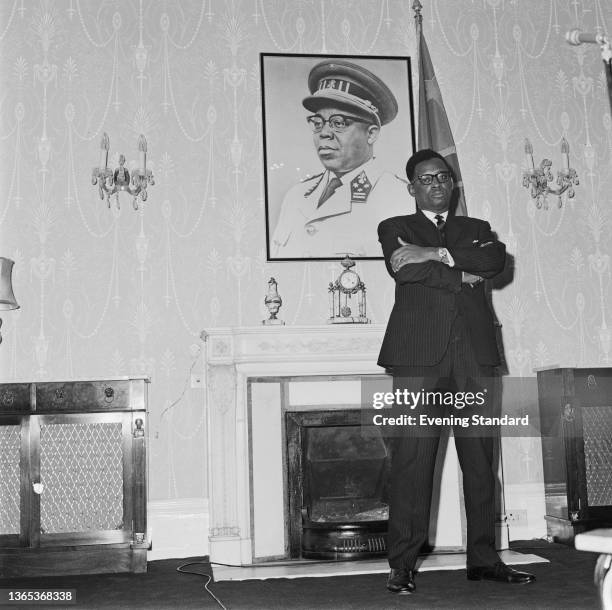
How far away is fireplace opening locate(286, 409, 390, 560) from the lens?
3633 millimetres

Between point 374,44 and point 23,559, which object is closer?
point 23,559

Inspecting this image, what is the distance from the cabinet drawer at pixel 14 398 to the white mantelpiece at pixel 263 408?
32.1 inches

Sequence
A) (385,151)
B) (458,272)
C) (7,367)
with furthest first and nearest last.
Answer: (385,151), (7,367), (458,272)

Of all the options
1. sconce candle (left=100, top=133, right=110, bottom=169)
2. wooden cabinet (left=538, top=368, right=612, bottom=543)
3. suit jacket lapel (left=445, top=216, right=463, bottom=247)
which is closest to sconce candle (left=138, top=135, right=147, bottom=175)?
sconce candle (left=100, top=133, right=110, bottom=169)

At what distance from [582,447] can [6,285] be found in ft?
9.44

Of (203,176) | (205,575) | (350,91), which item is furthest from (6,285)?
(350,91)

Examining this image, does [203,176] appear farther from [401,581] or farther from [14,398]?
[401,581]

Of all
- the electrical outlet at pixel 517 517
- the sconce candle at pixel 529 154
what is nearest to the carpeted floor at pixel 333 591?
the electrical outlet at pixel 517 517

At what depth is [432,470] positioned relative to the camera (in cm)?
277

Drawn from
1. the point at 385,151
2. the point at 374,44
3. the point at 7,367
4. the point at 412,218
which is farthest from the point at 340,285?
the point at 7,367

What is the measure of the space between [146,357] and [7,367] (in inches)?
27.3

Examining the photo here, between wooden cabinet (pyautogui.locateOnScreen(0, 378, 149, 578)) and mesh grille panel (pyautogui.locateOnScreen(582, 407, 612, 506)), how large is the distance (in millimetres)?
2103

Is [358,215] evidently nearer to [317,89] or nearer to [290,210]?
[290,210]

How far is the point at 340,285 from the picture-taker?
4.04 metres
